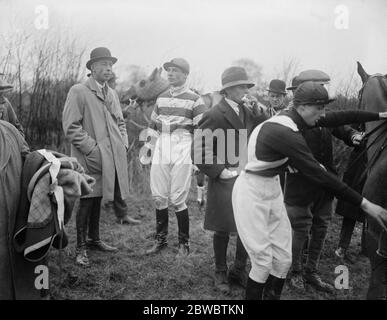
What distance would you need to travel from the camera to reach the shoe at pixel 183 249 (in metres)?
4.02

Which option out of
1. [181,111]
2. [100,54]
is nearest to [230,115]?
[181,111]

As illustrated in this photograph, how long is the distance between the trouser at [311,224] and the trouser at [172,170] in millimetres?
1140

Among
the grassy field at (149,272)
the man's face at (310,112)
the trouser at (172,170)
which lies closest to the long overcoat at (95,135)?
the trouser at (172,170)

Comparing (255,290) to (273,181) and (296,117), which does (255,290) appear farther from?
(296,117)

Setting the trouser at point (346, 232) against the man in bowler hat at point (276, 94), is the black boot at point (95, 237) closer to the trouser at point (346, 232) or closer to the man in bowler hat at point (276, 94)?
the man in bowler hat at point (276, 94)

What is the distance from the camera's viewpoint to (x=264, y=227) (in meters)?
2.76

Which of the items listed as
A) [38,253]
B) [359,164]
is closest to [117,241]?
[38,253]

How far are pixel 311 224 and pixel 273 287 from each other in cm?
94

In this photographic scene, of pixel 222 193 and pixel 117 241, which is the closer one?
pixel 222 193

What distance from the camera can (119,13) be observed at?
3.49m

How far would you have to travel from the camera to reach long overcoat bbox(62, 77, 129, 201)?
12.3 ft
